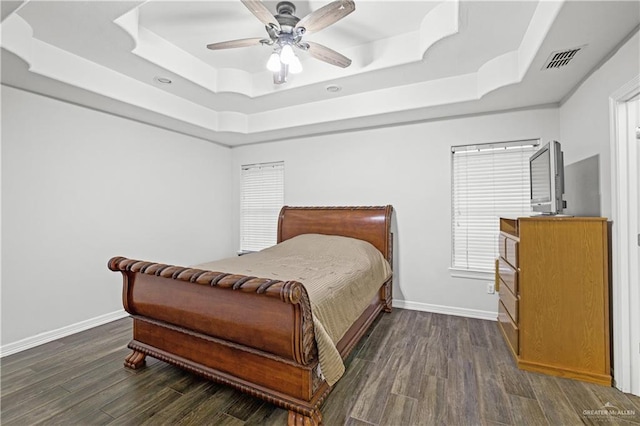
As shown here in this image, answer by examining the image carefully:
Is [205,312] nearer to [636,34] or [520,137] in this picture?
[636,34]

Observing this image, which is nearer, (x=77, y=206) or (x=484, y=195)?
(x=77, y=206)

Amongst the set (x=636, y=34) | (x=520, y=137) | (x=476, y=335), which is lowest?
→ (x=476, y=335)

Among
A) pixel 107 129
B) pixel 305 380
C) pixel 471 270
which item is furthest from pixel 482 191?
pixel 107 129

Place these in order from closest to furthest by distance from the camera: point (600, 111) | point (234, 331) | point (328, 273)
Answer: point (234, 331) → point (600, 111) → point (328, 273)

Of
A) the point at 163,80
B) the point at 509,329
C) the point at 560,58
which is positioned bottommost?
the point at 509,329

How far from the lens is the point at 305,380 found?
1650 mm

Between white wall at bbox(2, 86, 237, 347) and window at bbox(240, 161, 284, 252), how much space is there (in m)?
0.96

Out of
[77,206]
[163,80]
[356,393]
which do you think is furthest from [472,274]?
[77,206]

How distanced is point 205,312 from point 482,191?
3.16 m

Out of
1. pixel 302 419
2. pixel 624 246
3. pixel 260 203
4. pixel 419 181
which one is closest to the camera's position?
pixel 302 419

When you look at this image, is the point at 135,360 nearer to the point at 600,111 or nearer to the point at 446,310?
the point at 446,310

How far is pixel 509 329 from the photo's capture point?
2609 millimetres

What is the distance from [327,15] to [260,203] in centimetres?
339

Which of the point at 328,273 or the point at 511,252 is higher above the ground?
the point at 511,252
